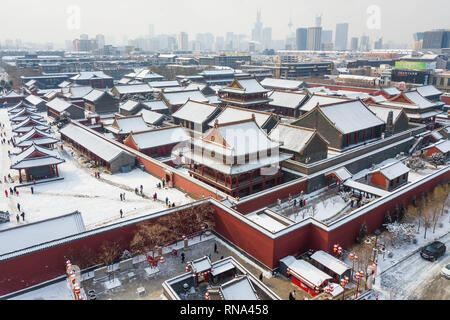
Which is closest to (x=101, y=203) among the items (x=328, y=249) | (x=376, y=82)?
(x=328, y=249)

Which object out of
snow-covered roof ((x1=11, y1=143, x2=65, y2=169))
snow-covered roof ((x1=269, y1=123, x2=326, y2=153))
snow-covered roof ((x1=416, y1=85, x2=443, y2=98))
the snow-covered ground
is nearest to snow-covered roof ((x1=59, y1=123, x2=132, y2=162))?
the snow-covered ground

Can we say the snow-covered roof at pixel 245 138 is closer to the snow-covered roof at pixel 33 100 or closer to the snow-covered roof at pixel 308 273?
the snow-covered roof at pixel 308 273

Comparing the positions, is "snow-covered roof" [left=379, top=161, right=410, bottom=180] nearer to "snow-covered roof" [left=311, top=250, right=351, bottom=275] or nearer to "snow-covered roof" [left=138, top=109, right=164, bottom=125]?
"snow-covered roof" [left=311, top=250, right=351, bottom=275]

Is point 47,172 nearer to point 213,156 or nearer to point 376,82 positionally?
point 213,156

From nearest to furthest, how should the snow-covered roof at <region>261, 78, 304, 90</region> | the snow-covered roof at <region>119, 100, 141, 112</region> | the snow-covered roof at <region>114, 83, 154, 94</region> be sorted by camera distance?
the snow-covered roof at <region>119, 100, 141, 112</region> → the snow-covered roof at <region>114, 83, 154, 94</region> → the snow-covered roof at <region>261, 78, 304, 90</region>

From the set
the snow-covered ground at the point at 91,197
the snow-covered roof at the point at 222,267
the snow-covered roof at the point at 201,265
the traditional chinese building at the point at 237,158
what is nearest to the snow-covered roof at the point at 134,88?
the snow-covered ground at the point at 91,197

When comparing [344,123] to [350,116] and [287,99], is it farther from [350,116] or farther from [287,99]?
[287,99]
